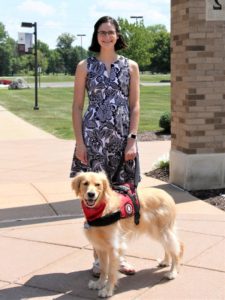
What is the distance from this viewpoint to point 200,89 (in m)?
7.61

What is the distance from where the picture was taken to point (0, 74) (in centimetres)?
11531

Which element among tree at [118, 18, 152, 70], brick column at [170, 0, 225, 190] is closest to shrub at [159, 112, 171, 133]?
brick column at [170, 0, 225, 190]

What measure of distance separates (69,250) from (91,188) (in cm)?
145

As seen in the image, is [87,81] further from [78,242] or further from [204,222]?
[204,222]

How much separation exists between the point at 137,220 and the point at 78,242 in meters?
1.29

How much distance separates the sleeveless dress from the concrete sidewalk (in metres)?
0.94

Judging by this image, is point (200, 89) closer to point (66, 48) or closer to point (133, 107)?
point (133, 107)

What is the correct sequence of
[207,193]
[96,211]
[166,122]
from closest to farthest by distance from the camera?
[96,211] < [207,193] < [166,122]

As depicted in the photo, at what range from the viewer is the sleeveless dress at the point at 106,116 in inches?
175

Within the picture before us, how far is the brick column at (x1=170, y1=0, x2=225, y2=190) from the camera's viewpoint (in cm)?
751

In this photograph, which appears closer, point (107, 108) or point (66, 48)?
point (107, 108)

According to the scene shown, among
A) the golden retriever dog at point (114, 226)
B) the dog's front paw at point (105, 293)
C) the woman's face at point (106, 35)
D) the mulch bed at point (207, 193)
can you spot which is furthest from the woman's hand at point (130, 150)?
the mulch bed at point (207, 193)

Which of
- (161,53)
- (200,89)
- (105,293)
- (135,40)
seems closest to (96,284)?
(105,293)

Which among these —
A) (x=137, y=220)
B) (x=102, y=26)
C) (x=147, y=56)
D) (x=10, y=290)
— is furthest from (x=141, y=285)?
(x=147, y=56)
